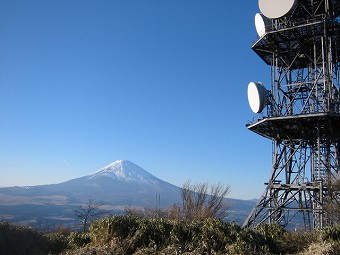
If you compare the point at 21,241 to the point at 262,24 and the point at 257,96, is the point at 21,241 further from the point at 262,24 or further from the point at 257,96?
the point at 262,24

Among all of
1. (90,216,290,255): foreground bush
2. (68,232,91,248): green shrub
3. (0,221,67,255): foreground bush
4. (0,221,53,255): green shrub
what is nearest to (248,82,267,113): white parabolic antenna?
(90,216,290,255): foreground bush

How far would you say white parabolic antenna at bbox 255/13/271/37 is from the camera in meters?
26.7

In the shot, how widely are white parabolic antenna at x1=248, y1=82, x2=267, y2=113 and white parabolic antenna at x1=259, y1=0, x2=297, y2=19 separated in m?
4.81

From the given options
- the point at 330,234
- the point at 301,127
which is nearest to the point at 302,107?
the point at 301,127

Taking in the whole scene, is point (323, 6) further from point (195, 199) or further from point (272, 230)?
point (272, 230)

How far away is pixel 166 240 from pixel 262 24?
21.1 metres

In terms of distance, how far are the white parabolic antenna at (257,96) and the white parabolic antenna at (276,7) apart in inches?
189

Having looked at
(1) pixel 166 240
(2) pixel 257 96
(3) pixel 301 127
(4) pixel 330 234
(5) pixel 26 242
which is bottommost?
(5) pixel 26 242

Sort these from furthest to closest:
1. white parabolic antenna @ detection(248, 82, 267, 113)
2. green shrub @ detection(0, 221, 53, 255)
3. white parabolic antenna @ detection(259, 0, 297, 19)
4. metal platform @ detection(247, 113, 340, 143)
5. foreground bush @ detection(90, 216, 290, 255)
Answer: white parabolic antenna @ detection(248, 82, 267, 113) < white parabolic antenna @ detection(259, 0, 297, 19) < metal platform @ detection(247, 113, 340, 143) < green shrub @ detection(0, 221, 53, 255) < foreground bush @ detection(90, 216, 290, 255)

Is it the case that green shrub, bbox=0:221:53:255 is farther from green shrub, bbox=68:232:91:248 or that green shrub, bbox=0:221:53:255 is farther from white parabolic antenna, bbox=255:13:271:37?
white parabolic antenna, bbox=255:13:271:37

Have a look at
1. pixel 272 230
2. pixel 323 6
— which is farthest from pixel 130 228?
pixel 323 6

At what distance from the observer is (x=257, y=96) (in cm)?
2584

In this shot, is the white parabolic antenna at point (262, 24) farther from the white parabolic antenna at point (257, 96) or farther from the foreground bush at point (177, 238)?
the foreground bush at point (177, 238)

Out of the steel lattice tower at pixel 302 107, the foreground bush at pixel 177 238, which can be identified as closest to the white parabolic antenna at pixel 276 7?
the steel lattice tower at pixel 302 107
